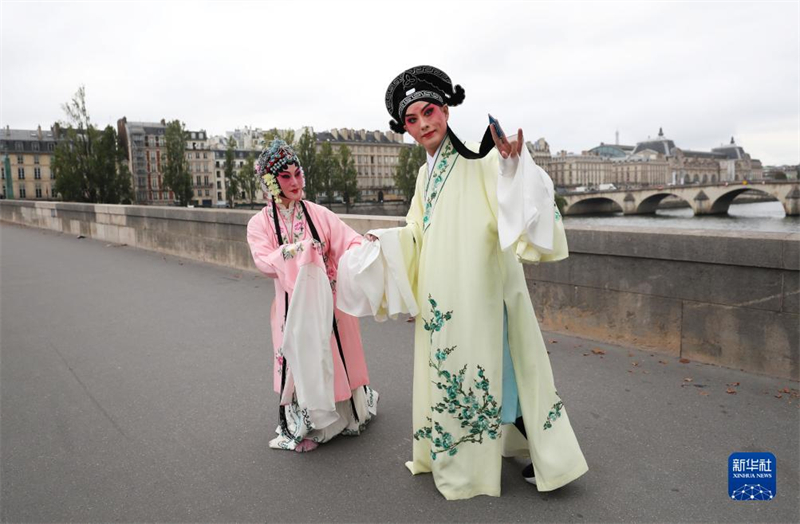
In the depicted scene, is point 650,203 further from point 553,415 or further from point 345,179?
point 553,415

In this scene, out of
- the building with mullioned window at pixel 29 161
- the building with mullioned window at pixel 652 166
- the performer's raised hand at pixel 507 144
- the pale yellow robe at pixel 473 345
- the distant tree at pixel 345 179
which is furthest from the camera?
the building with mullioned window at pixel 652 166

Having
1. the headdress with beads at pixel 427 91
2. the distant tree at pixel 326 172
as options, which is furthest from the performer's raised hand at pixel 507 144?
the distant tree at pixel 326 172

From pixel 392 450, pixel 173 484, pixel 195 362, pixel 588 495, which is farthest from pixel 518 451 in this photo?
pixel 195 362

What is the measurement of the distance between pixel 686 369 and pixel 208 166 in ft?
327

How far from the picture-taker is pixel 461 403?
8.67 ft

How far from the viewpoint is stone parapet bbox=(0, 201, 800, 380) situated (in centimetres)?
405

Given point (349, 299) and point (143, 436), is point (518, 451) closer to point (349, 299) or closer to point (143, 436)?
point (349, 299)

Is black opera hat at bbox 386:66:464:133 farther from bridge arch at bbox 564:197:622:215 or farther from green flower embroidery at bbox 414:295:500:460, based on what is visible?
bridge arch at bbox 564:197:622:215

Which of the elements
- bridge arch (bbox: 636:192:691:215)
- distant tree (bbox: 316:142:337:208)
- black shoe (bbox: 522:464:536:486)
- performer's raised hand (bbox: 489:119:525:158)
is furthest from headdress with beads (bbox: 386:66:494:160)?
bridge arch (bbox: 636:192:691:215)

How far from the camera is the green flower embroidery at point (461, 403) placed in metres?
2.63

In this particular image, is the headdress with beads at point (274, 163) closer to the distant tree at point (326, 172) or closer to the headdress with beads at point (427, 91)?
the headdress with beads at point (427, 91)

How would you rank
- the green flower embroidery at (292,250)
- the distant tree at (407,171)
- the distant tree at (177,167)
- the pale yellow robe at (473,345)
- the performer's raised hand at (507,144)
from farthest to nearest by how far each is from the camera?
the distant tree at (407,171)
the distant tree at (177,167)
the green flower embroidery at (292,250)
the pale yellow robe at (473,345)
the performer's raised hand at (507,144)

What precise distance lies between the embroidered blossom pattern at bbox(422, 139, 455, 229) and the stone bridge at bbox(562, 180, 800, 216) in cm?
6254

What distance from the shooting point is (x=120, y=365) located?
505 centimetres
